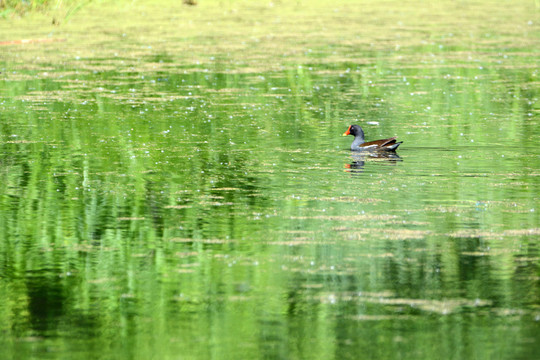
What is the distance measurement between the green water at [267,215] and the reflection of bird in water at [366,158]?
56mm

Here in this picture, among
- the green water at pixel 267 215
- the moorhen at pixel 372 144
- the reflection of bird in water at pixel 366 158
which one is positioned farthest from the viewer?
the moorhen at pixel 372 144

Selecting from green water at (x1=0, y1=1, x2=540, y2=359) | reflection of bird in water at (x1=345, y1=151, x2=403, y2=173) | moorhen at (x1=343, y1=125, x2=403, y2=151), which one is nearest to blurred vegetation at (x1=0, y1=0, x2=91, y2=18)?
green water at (x1=0, y1=1, x2=540, y2=359)

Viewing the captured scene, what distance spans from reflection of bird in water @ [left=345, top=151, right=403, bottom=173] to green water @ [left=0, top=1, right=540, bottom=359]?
0.06 metres

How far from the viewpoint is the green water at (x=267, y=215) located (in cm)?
572

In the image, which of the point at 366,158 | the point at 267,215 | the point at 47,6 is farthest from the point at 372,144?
the point at 47,6

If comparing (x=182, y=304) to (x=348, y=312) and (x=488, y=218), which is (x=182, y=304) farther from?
(x=488, y=218)

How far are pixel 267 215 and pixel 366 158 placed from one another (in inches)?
117

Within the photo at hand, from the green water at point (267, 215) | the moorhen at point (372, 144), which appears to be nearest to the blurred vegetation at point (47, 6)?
the green water at point (267, 215)

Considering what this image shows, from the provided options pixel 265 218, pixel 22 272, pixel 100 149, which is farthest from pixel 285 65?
pixel 22 272

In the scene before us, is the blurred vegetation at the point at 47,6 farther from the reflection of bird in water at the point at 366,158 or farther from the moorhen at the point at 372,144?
the moorhen at the point at 372,144

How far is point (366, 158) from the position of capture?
11133mm

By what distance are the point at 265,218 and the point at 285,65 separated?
10856 millimetres

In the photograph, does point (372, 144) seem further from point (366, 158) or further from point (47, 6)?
point (47, 6)

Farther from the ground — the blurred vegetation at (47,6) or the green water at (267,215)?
the blurred vegetation at (47,6)
